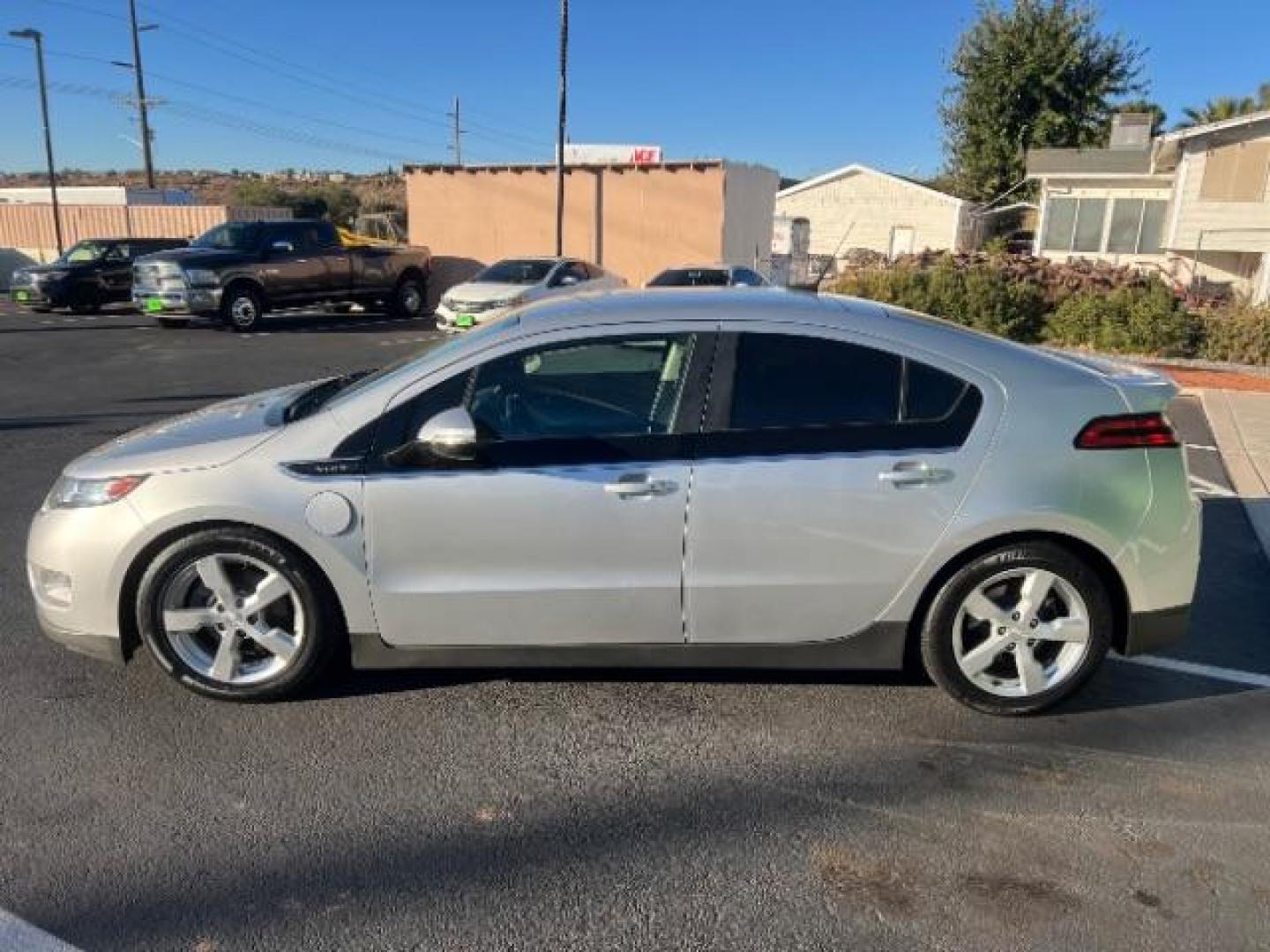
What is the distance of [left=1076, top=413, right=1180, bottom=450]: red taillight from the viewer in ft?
11.1

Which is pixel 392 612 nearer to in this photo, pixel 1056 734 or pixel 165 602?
pixel 165 602

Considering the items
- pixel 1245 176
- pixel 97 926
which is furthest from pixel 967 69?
pixel 97 926

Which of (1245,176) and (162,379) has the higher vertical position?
(1245,176)

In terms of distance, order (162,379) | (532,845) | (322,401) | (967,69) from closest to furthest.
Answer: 1. (532,845)
2. (322,401)
3. (162,379)
4. (967,69)

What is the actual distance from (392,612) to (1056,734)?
245 centimetres

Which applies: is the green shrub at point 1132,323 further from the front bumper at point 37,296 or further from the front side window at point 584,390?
the front bumper at point 37,296

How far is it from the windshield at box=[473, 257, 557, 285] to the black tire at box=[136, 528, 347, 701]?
14.2m

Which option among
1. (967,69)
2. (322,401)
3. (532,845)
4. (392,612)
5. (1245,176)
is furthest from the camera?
(967,69)

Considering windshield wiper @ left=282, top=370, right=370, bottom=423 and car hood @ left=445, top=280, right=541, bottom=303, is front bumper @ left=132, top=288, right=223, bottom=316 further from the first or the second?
windshield wiper @ left=282, top=370, right=370, bottom=423

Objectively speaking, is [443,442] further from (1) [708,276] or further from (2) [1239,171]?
(2) [1239,171]

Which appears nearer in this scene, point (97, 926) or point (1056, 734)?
point (97, 926)

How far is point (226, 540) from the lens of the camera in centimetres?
339

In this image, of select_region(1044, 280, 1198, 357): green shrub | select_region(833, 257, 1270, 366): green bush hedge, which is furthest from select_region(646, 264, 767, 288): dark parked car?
select_region(1044, 280, 1198, 357): green shrub

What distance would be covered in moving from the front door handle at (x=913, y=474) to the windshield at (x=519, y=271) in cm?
1452
